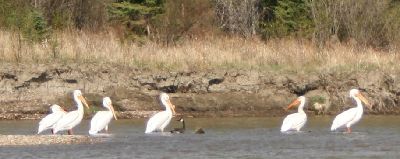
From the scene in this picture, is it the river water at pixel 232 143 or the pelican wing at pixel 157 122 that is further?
the pelican wing at pixel 157 122

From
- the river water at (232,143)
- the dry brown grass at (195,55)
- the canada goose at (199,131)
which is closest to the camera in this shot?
the river water at (232,143)

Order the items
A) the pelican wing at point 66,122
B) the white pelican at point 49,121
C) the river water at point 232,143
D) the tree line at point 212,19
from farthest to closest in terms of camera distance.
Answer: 1. the tree line at point 212,19
2. the pelican wing at point 66,122
3. the white pelican at point 49,121
4. the river water at point 232,143

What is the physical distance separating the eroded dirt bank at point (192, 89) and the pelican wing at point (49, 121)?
5.26 meters

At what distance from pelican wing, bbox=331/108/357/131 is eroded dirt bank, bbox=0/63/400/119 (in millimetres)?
4715

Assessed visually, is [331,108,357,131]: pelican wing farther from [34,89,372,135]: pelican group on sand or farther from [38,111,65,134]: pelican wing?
[38,111,65,134]: pelican wing

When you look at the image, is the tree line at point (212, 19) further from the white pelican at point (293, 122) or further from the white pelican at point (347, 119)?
the white pelican at point (347, 119)

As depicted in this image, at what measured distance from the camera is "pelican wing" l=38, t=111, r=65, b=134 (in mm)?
22469

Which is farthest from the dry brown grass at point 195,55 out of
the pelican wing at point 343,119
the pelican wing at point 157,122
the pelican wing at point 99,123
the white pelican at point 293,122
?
the pelican wing at point 99,123

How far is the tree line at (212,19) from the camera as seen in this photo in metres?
35.8

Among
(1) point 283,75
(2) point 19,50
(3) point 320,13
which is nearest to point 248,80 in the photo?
(1) point 283,75

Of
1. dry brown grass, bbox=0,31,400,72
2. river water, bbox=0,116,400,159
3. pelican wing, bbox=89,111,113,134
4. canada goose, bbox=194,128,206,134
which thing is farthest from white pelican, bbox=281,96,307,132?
dry brown grass, bbox=0,31,400,72

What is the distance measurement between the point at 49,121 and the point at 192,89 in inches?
287

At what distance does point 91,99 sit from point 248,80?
154 inches

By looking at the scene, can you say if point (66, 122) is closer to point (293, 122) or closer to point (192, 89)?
point (293, 122)
